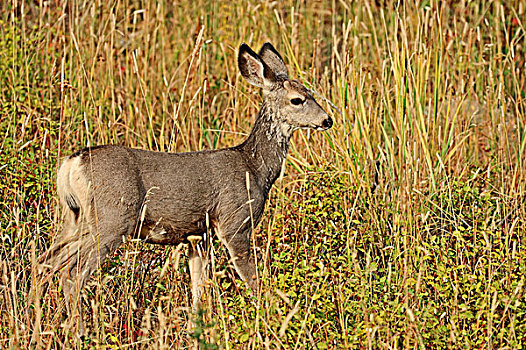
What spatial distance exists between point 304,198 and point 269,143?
46cm

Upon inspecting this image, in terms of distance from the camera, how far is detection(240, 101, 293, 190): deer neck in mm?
4770

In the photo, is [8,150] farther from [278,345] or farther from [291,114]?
[278,345]

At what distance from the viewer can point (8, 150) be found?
5.25m

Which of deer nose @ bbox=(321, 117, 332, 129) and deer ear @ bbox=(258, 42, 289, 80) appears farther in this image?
deer ear @ bbox=(258, 42, 289, 80)

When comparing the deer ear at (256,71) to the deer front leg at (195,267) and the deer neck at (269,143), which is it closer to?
the deer neck at (269,143)

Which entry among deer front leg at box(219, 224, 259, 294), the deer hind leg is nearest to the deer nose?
deer front leg at box(219, 224, 259, 294)

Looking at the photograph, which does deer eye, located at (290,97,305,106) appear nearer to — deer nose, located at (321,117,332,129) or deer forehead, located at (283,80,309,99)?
deer forehead, located at (283,80,309,99)

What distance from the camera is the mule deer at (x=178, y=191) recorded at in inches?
158

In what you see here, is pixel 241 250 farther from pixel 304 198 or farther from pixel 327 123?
pixel 327 123

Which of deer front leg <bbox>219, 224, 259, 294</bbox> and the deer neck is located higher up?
the deer neck

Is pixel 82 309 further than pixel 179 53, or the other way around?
pixel 179 53

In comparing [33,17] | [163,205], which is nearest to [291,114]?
[163,205]

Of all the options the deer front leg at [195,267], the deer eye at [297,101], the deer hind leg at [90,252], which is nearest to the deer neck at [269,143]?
the deer eye at [297,101]

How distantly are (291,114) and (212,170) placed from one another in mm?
669
